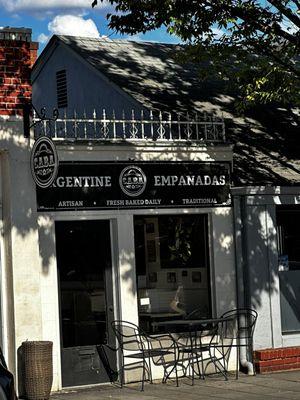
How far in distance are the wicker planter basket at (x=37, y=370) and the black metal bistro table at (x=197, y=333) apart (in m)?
2.16

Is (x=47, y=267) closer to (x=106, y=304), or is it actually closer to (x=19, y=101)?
(x=106, y=304)

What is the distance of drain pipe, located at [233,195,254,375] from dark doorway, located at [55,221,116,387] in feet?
6.87

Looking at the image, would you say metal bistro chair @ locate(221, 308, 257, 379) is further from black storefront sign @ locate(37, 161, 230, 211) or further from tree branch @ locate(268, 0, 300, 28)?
tree branch @ locate(268, 0, 300, 28)

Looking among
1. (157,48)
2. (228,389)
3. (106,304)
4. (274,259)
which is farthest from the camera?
(157,48)

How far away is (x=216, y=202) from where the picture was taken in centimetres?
1423

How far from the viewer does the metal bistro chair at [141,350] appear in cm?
1313

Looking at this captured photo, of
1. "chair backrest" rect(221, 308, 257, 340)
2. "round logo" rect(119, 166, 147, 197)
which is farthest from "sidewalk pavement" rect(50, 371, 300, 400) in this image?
"round logo" rect(119, 166, 147, 197)

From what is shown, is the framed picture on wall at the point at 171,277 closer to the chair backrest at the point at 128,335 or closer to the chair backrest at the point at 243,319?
the chair backrest at the point at 243,319

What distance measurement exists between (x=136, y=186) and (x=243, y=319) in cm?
270

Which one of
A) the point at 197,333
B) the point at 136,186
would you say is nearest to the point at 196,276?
the point at 197,333

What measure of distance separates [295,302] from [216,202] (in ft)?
6.93

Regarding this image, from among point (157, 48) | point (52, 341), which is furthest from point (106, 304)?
point (157, 48)

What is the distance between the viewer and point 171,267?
1402 centimetres

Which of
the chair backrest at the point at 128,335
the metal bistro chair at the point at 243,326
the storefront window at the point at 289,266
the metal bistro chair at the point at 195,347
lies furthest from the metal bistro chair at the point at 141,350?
the storefront window at the point at 289,266
